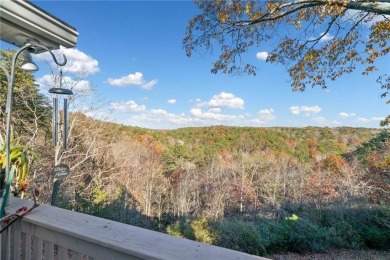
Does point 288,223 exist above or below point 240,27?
below

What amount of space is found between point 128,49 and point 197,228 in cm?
798

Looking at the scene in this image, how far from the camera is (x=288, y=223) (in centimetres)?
775

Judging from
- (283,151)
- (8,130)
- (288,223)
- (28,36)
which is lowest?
(288,223)

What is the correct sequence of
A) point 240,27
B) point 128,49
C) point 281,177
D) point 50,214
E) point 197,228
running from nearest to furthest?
point 50,214 → point 240,27 → point 197,228 → point 128,49 → point 281,177

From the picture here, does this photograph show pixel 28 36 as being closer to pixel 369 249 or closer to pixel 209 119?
pixel 369 249

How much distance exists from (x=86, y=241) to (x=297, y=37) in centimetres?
487

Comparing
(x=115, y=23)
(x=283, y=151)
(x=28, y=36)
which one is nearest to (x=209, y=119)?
(x=283, y=151)

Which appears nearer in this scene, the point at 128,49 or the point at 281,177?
the point at 128,49

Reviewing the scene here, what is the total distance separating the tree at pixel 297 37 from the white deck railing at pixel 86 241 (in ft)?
12.7

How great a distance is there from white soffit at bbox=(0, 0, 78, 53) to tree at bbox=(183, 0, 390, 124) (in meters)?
3.13

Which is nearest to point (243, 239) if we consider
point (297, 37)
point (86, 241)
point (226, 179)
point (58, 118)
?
point (297, 37)

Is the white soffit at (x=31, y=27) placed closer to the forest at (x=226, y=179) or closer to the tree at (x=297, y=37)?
the tree at (x=297, y=37)

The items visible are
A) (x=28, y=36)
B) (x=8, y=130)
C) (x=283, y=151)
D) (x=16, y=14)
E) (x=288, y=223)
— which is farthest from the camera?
(x=283, y=151)

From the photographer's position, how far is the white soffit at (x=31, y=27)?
3.91 feet
